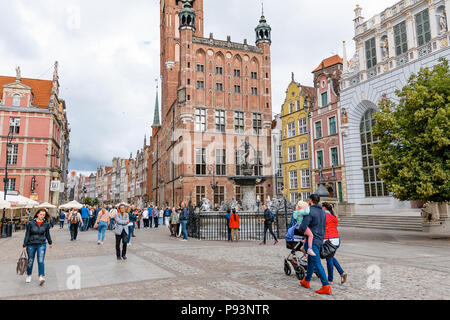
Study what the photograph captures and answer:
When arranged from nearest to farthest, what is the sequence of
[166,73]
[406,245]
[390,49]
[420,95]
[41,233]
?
[41,233], [406,245], [420,95], [390,49], [166,73]

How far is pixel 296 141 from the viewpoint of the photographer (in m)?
37.9

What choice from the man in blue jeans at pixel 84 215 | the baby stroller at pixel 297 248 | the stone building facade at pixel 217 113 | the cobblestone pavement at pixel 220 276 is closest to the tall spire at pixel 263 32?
the stone building facade at pixel 217 113

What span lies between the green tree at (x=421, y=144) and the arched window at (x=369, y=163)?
1383 centimetres

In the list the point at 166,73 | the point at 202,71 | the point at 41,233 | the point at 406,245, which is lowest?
the point at 406,245

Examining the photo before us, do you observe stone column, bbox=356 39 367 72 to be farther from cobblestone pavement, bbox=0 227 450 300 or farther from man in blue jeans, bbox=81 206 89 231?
man in blue jeans, bbox=81 206 89 231

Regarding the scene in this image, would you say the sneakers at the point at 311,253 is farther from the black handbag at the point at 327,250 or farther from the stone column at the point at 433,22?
the stone column at the point at 433,22

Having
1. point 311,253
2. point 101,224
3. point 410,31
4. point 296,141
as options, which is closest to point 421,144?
point 311,253

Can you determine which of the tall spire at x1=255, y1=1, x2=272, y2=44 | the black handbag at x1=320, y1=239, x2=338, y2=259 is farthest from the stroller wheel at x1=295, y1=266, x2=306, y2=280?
the tall spire at x1=255, y1=1, x2=272, y2=44

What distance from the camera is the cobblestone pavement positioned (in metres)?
5.68

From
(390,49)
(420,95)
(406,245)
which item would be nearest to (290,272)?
(406,245)
